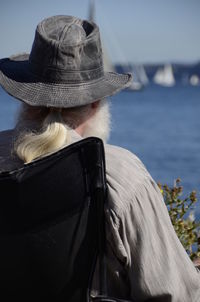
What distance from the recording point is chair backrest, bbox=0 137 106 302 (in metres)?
2.17

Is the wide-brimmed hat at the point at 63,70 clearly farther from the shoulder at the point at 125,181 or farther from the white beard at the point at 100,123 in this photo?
the shoulder at the point at 125,181

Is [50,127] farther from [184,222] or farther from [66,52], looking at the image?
[184,222]

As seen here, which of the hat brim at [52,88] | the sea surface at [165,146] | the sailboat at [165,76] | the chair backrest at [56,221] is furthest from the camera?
the sailboat at [165,76]

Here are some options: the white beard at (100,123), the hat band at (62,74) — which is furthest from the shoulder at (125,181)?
the hat band at (62,74)

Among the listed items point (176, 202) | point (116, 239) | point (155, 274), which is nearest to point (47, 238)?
point (116, 239)

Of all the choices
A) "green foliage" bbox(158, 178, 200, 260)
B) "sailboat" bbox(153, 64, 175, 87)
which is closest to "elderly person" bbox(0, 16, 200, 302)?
"green foliage" bbox(158, 178, 200, 260)

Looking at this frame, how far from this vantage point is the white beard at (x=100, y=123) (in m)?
2.41

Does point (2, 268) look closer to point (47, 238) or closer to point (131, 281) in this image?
point (47, 238)

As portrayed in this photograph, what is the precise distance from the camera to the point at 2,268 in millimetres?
2207

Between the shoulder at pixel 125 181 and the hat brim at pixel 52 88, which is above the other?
the hat brim at pixel 52 88

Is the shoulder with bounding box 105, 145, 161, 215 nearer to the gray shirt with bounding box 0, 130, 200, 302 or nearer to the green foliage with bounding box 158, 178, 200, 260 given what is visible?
the gray shirt with bounding box 0, 130, 200, 302

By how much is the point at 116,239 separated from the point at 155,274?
16 cm

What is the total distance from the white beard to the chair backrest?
9.1 inches

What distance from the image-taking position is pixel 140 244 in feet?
7.29
